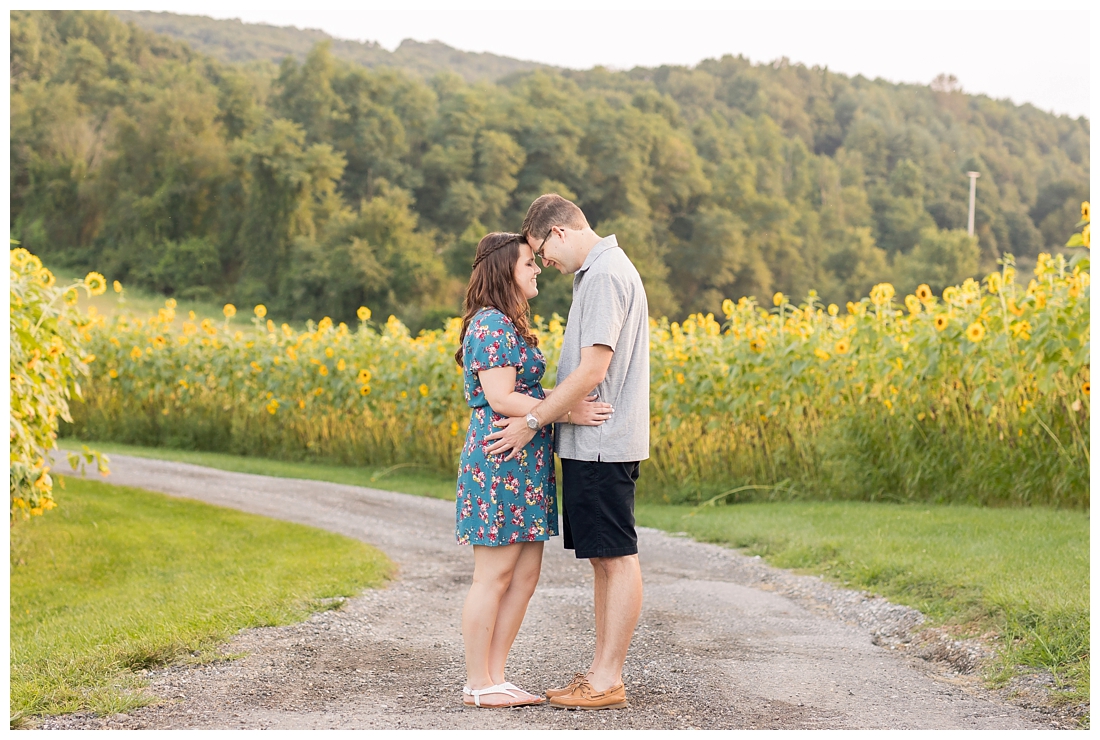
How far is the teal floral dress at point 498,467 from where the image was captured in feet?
11.1

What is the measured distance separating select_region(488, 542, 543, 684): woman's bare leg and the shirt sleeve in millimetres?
753

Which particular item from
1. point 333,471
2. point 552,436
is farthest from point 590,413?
point 333,471

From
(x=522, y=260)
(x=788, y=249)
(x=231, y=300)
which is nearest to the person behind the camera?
(x=522, y=260)

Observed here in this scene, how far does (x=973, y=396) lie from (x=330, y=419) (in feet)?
25.6

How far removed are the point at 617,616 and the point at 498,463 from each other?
2.12 feet

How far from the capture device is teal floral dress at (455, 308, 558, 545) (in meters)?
3.39

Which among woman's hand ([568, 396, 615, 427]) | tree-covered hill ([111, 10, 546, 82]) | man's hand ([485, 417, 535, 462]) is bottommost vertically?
man's hand ([485, 417, 535, 462])

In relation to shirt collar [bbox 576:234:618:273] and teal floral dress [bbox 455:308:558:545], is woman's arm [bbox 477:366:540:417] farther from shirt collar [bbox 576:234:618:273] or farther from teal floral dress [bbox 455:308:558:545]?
shirt collar [bbox 576:234:618:273]

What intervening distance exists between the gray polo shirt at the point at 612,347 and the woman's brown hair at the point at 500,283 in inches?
7.2

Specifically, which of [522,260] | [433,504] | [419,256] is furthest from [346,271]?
[522,260]

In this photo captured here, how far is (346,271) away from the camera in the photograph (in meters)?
41.9

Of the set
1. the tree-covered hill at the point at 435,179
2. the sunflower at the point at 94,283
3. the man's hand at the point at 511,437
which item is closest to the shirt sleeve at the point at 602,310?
the man's hand at the point at 511,437

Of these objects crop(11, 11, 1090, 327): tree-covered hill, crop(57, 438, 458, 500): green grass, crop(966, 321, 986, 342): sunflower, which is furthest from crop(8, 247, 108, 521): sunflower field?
crop(11, 11, 1090, 327): tree-covered hill

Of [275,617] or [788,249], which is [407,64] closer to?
[788,249]
